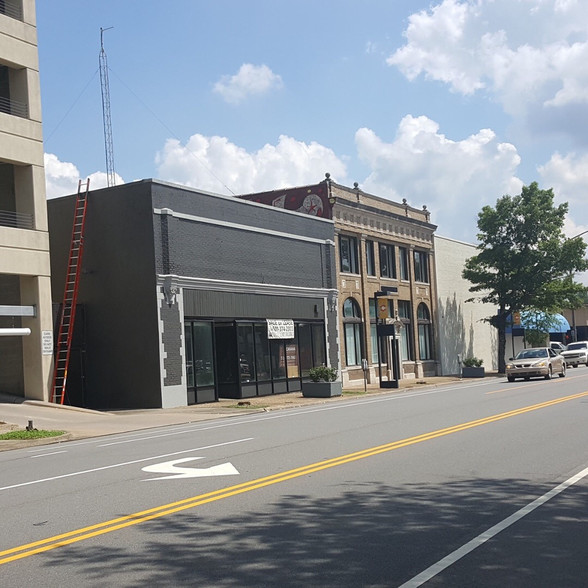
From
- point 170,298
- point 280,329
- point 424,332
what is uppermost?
point 170,298

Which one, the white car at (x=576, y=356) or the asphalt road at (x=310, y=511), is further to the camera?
the white car at (x=576, y=356)

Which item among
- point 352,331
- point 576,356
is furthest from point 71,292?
point 576,356

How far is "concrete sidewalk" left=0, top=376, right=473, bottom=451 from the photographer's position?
2139cm

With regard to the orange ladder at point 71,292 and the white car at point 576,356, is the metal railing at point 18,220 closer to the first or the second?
the orange ladder at point 71,292

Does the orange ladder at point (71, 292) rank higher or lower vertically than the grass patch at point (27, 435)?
Answer: higher

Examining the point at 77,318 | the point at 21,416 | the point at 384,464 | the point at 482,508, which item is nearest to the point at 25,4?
the point at 77,318

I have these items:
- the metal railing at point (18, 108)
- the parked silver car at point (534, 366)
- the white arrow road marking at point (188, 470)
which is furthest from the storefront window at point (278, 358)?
the white arrow road marking at point (188, 470)

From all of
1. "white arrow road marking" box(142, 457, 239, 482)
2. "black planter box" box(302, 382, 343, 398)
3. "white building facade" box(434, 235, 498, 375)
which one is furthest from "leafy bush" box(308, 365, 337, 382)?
"white arrow road marking" box(142, 457, 239, 482)

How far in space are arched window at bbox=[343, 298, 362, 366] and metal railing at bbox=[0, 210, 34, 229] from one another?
1859 cm

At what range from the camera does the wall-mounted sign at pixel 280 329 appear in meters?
34.6

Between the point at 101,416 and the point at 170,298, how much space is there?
5.30 meters

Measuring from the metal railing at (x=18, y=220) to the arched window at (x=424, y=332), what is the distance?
93.1 ft

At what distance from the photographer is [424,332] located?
2040 inches

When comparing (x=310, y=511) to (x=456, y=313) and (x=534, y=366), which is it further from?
(x=456, y=313)
